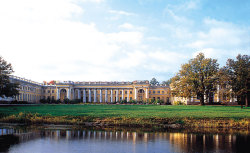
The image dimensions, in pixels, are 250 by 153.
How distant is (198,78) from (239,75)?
483 inches

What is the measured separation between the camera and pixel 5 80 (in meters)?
53.3

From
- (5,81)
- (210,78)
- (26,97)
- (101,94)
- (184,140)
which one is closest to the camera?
(184,140)

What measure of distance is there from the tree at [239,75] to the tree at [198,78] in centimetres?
824

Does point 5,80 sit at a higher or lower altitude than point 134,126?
higher

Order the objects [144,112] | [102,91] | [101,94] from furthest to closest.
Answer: [102,91], [101,94], [144,112]

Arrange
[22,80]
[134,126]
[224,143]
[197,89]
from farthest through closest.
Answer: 1. [22,80]
2. [197,89]
3. [134,126]
4. [224,143]

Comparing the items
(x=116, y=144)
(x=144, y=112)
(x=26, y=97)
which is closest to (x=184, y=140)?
(x=116, y=144)

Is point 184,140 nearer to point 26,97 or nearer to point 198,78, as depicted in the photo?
point 198,78

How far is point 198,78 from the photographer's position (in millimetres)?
58500

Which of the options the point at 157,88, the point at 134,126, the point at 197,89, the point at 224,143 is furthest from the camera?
the point at 157,88

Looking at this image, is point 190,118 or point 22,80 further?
point 22,80

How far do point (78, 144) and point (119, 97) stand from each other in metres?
106

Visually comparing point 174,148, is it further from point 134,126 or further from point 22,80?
point 22,80

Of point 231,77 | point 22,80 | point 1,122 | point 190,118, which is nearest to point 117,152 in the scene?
point 190,118
